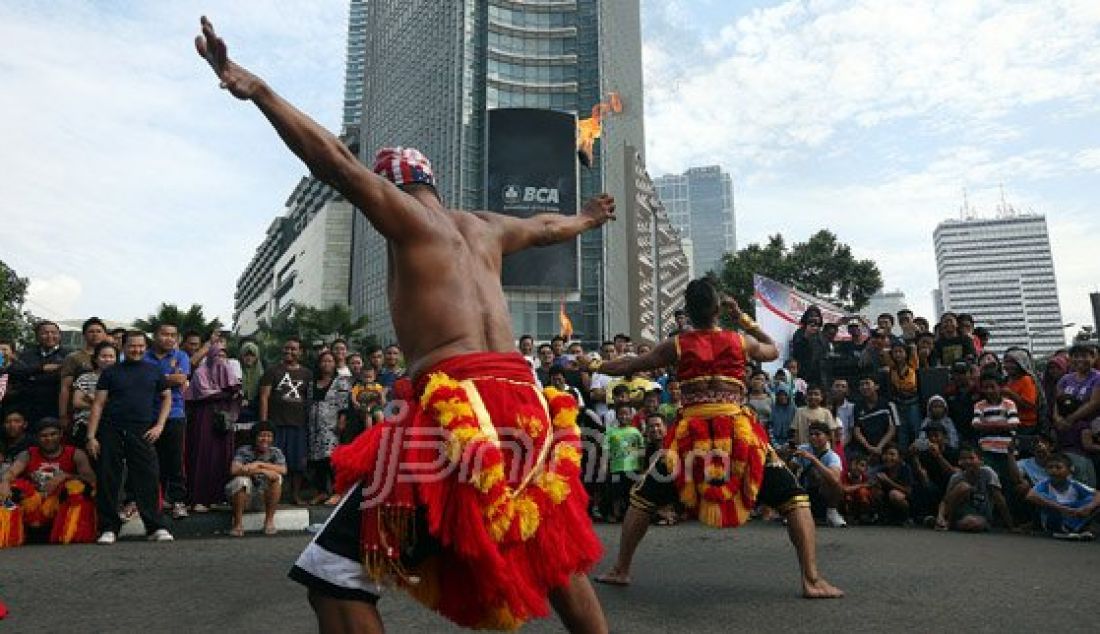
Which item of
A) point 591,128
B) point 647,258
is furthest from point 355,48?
point 591,128

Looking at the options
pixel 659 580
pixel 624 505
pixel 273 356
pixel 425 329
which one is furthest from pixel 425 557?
pixel 273 356

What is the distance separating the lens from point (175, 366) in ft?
24.1

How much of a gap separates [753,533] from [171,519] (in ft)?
18.1

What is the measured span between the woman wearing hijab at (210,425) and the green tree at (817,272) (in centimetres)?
3087

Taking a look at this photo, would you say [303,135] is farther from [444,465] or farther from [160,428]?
[160,428]

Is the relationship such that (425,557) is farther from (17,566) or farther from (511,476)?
(17,566)

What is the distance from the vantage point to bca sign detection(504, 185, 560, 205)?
140 ft

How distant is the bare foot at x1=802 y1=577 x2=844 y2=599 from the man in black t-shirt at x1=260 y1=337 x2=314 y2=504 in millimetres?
5648

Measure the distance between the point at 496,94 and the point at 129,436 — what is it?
47898mm

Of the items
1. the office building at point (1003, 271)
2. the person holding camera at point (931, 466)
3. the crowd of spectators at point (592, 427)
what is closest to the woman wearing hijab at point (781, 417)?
the crowd of spectators at point (592, 427)

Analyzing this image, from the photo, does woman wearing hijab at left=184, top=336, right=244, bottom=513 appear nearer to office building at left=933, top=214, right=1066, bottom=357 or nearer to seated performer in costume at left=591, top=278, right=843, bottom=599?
seated performer in costume at left=591, top=278, right=843, bottom=599

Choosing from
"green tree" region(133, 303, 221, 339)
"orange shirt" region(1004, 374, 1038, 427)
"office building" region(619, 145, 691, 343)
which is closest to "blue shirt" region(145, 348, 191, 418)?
"orange shirt" region(1004, 374, 1038, 427)

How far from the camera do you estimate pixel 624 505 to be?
8.92 meters

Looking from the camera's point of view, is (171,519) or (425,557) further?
(171,519)
